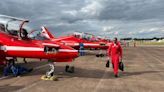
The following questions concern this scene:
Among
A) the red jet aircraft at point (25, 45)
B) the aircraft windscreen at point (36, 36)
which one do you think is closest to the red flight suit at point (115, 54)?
the red jet aircraft at point (25, 45)

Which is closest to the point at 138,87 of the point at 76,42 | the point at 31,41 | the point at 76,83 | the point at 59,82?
the point at 76,83

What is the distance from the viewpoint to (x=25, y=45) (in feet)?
39.5

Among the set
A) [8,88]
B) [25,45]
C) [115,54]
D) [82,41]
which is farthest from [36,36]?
[82,41]

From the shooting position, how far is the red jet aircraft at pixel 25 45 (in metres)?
11.8

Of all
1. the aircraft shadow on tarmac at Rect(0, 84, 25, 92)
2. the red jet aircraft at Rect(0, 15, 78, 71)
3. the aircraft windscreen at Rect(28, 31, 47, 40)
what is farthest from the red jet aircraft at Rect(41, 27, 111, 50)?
the aircraft shadow on tarmac at Rect(0, 84, 25, 92)

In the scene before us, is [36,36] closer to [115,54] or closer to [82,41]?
[115,54]

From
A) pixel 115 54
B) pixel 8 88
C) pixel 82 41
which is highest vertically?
pixel 82 41

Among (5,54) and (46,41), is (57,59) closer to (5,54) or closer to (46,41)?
(46,41)

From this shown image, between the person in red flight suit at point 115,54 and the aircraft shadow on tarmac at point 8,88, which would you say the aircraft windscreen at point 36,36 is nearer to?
the aircraft shadow on tarmac at point 8,88

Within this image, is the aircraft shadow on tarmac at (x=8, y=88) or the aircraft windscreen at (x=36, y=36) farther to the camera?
the aircraft windscreen at (x=36, y=36)

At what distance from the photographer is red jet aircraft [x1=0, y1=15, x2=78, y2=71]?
11.8 m

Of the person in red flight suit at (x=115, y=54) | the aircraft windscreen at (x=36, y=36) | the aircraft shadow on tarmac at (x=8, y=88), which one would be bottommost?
the aircraft shadow on tarmac at (x=8, y=88)

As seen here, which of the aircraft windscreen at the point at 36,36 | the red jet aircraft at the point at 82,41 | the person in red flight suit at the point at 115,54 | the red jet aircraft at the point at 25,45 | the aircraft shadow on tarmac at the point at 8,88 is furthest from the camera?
the red jet aircraft at the point at 82,41

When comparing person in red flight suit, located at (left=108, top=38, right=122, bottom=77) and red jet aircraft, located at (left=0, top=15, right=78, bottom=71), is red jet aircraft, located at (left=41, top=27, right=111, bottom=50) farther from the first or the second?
red jet aircraft, located at (left=0, top=15, right=78, bottom=71)
